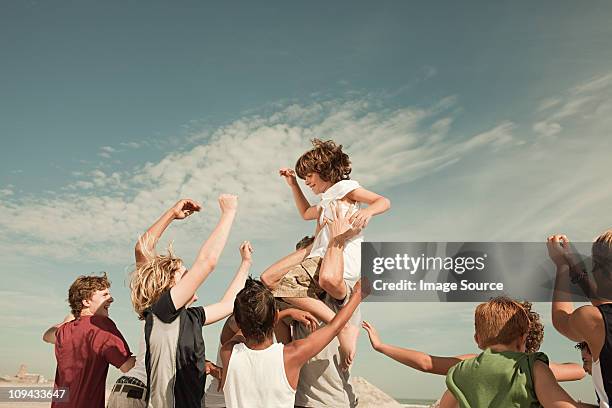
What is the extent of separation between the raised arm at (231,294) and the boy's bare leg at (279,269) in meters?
0.18

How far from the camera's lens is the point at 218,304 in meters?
5.33

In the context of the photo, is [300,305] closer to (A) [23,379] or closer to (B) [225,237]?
(B) [225,237]

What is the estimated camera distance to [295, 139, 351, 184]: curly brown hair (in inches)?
242

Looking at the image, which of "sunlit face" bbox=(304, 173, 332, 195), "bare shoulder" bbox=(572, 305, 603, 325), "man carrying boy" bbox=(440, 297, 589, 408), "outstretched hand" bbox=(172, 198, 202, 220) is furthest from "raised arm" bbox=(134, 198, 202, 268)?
"bare shoulder" bbox=(572, 305, 603, 325)

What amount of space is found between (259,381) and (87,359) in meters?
2.41

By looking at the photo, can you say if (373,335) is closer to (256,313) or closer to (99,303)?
(256,313)

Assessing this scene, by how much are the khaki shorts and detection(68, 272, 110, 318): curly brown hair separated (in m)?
2.19

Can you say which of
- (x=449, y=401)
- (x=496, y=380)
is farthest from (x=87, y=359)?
(x=496, y=380)

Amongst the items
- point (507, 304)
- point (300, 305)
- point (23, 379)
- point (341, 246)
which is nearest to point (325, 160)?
point (341, 246)

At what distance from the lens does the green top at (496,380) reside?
4.04 m

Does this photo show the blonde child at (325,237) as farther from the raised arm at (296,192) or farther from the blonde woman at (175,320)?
the blonde woman at (175,320)

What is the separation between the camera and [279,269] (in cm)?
577

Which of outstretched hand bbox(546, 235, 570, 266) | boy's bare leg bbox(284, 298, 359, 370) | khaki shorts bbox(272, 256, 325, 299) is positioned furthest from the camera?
khaki shorts bbox(272, 256, 325, 299)

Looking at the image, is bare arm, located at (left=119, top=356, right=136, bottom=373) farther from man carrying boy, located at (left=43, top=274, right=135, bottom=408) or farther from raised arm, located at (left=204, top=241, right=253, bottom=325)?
raised arm, located at (left=204, top=241, right=253, bottom=325)
